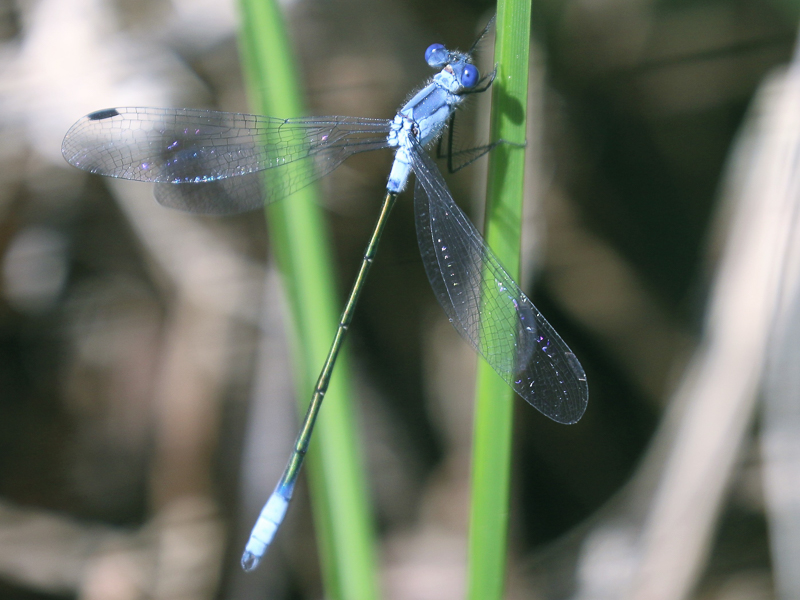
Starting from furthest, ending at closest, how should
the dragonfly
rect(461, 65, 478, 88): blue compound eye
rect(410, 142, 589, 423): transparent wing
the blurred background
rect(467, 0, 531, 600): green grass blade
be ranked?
the blurred background < rect(461, 65, 478, 88): blue compound eye < the dragonfly < rect(410, 142, 589, 423): transparent wing < rect(467, 0, 531, 600): green grass blade

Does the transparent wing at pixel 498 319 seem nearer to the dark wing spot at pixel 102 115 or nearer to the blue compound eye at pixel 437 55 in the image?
the blue compound eye at pixel 437 55

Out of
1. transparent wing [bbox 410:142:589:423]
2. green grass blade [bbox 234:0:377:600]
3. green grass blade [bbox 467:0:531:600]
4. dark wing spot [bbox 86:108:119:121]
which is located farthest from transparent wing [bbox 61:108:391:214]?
green grass blade [bbox 467:0:531:600]

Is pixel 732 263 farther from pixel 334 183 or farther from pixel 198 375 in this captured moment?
pixel 198 375

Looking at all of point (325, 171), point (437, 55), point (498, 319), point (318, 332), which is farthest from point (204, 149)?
point (498, 319)

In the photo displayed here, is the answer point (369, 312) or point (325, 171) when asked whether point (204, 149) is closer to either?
point (325, 171)

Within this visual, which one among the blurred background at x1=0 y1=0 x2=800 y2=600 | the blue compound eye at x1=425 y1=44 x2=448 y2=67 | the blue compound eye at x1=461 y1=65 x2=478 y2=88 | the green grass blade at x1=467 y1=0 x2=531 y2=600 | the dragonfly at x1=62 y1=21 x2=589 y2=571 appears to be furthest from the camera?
the blurred background at x1=0 y1=0 x2=800 y2=600

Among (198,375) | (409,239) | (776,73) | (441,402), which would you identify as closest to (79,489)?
(198,375)

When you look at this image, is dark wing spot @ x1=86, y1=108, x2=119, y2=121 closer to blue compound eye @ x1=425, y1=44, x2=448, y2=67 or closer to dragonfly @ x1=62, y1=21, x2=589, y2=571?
dragonfly @ x1=62, y1=21, x2=589, y2=571
